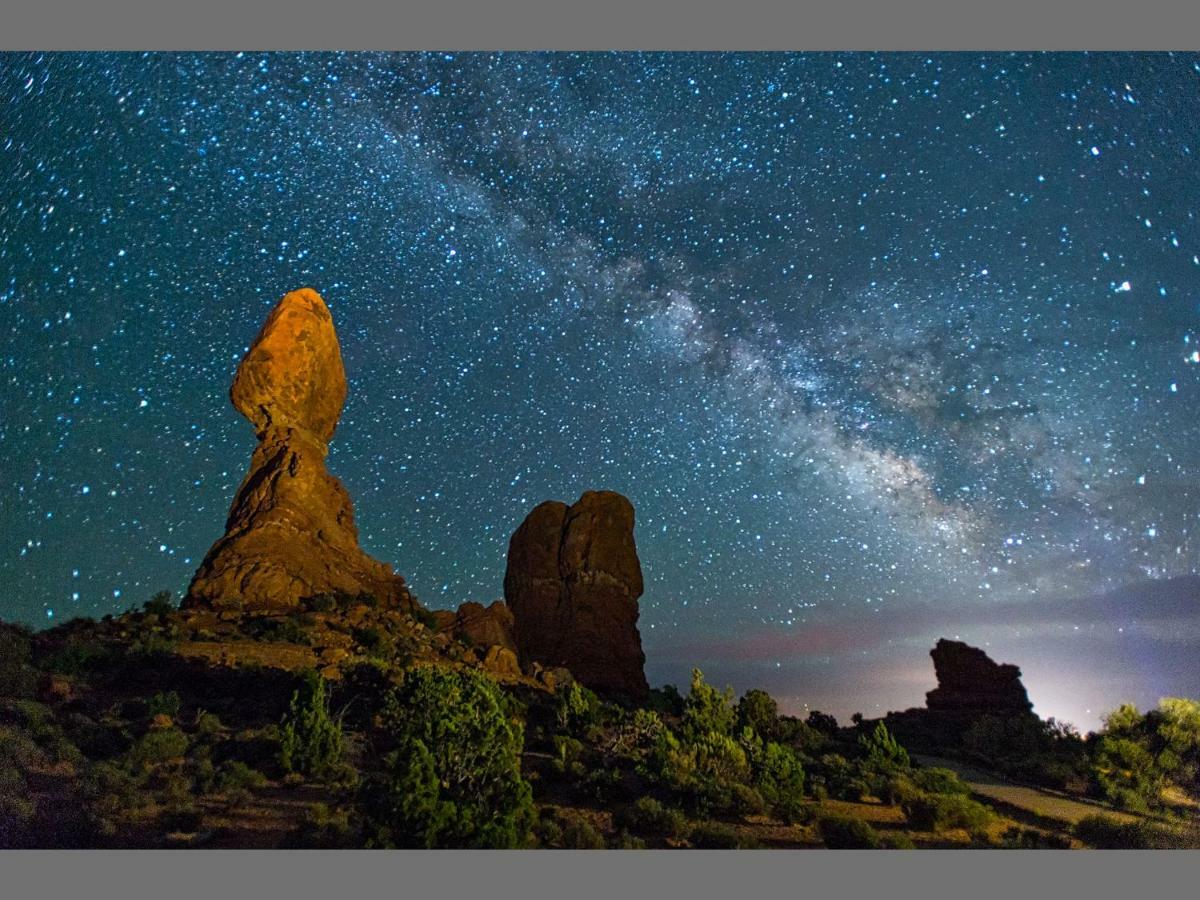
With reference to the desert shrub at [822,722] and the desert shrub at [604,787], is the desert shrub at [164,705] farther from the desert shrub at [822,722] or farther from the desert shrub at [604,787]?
the desert shrub at [822,722]

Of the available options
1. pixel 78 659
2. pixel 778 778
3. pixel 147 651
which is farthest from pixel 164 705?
pixel 778 778

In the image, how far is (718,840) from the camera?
1001cm

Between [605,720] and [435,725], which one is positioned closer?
[435,725]

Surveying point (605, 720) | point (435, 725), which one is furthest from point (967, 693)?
point (435, 725)

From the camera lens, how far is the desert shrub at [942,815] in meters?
12.0

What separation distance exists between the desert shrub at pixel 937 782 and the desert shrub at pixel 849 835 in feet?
15.4

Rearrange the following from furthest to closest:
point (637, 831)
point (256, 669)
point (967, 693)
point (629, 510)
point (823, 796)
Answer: point (967, 693) → point (629, 510) → point (256, 669) → point (823, 796) → point (637, 831)

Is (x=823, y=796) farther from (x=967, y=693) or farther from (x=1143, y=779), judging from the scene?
(x=967, y=693)

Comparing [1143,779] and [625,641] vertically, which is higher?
[625,641]

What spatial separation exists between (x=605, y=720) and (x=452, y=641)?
21.6ft

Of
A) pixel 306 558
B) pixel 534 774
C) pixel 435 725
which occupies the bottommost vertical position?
pixel 534 774

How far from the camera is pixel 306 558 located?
72.7ft

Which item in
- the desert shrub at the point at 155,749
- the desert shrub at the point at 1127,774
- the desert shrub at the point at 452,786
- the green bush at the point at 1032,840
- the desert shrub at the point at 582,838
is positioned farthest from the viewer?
the desert shrub at the point at 1127,774

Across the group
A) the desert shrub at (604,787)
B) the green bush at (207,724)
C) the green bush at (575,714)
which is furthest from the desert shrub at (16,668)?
the desert shrub at (604,787)
